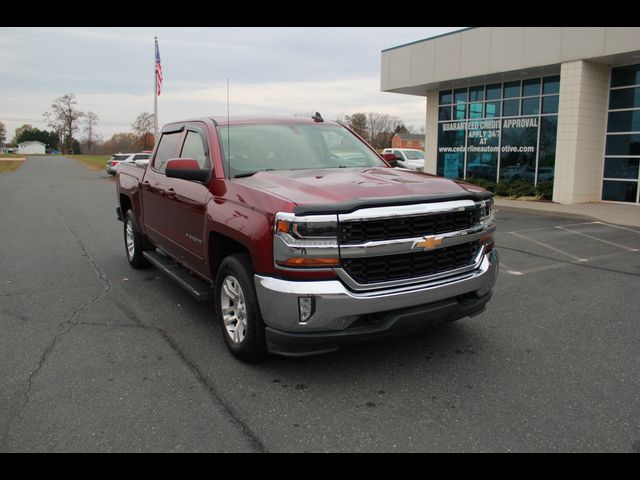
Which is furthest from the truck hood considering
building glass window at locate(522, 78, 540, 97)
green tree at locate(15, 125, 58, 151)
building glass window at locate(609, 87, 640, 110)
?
green tree at locate(15, 125, 58, 151)

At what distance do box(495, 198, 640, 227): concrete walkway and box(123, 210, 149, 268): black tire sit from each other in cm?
1027

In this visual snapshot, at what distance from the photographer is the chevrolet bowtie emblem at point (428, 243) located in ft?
12.2

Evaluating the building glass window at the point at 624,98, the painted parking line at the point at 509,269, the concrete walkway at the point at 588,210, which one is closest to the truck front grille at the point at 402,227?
the painted parking line at the point at 509,269

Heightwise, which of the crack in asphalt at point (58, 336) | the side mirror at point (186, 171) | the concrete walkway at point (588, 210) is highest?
the side mirror at point (186, 171)

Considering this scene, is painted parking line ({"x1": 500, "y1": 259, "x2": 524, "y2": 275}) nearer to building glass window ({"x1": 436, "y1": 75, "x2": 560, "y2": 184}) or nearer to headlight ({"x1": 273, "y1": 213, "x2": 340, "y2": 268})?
headlight ({"x1": 273, "y1": 213, "x2": 340, "y2": 268})

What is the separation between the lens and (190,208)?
4.95 meters

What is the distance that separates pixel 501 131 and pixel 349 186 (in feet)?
54.2

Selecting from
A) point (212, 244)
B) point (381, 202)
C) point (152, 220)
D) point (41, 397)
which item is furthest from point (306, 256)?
point (152, 220)

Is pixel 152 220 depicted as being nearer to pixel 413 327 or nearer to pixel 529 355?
pixel 413 327

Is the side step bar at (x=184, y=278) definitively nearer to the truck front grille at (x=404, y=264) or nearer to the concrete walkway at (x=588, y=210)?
the truck front grille at (x=404, y=264)

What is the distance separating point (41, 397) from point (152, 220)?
2.91m

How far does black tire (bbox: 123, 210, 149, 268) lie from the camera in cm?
705

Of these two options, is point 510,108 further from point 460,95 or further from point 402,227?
point 402,227

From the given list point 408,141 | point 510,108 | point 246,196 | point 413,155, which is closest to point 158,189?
point 246,196
